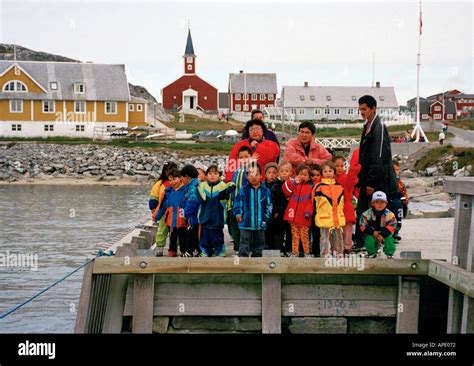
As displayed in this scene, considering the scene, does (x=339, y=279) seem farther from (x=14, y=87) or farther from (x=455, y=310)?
(x=14, y=87)

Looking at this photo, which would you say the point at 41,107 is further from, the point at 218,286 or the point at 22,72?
the point at 218,286

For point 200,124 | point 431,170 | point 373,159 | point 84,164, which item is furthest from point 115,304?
point 200,124

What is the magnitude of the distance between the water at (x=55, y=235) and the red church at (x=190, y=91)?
A: 61.3 m

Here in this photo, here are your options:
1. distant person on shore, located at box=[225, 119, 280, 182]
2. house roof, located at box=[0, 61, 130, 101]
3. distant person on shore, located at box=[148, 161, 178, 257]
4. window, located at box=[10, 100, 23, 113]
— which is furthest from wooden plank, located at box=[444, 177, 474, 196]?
window, located at box=[10, 100, 23, 113]

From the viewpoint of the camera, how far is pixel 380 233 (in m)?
10.1

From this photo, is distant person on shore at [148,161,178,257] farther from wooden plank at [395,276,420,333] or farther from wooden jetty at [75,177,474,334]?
wooden plank at [395,276,420,333]

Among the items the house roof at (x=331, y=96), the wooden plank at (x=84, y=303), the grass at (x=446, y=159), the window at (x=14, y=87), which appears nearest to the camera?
the wooden plank at (x=84, y=303)

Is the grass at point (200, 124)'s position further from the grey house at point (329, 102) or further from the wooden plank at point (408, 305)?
the wooden plank at point (408, 305)

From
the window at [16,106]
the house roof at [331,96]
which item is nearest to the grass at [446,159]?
the window at [16,106]

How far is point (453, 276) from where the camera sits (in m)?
8.44

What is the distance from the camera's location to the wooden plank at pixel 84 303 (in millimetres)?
9023

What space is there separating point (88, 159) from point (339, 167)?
45617mm
